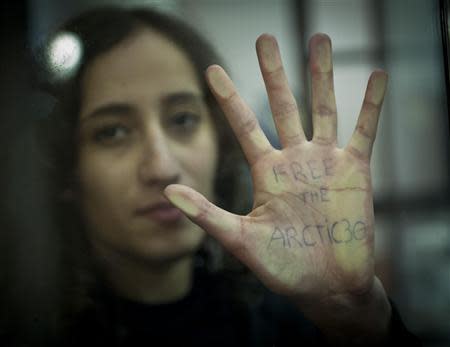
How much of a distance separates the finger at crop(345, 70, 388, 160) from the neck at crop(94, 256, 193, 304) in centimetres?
47

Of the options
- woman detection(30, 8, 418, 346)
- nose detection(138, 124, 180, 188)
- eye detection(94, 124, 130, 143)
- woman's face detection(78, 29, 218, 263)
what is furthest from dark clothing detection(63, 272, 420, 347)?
eye detection(94, 124, 130, 143)

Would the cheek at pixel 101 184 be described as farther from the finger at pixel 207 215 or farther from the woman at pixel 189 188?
the finger at pixel 207 215

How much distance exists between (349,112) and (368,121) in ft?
0.16

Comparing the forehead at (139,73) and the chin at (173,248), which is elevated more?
the forehead at (139,73)

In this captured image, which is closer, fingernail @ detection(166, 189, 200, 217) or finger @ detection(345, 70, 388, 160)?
fingernail @ detection(166, 189, 200, 217)

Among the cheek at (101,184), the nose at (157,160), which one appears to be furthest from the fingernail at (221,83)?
the cheek at (101,184)

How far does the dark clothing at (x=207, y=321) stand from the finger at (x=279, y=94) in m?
0.37

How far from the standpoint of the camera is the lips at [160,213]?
43.6 inches

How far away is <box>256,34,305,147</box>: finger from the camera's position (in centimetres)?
113

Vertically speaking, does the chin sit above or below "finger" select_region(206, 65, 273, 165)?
below

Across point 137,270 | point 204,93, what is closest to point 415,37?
point 204,93

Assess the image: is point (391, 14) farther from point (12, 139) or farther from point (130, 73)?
point (12, 139)

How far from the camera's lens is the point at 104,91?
3.67 feet

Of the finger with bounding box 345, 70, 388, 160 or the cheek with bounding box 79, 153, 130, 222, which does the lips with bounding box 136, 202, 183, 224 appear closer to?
the cheek with bounding box 79, 153, 130, 222
